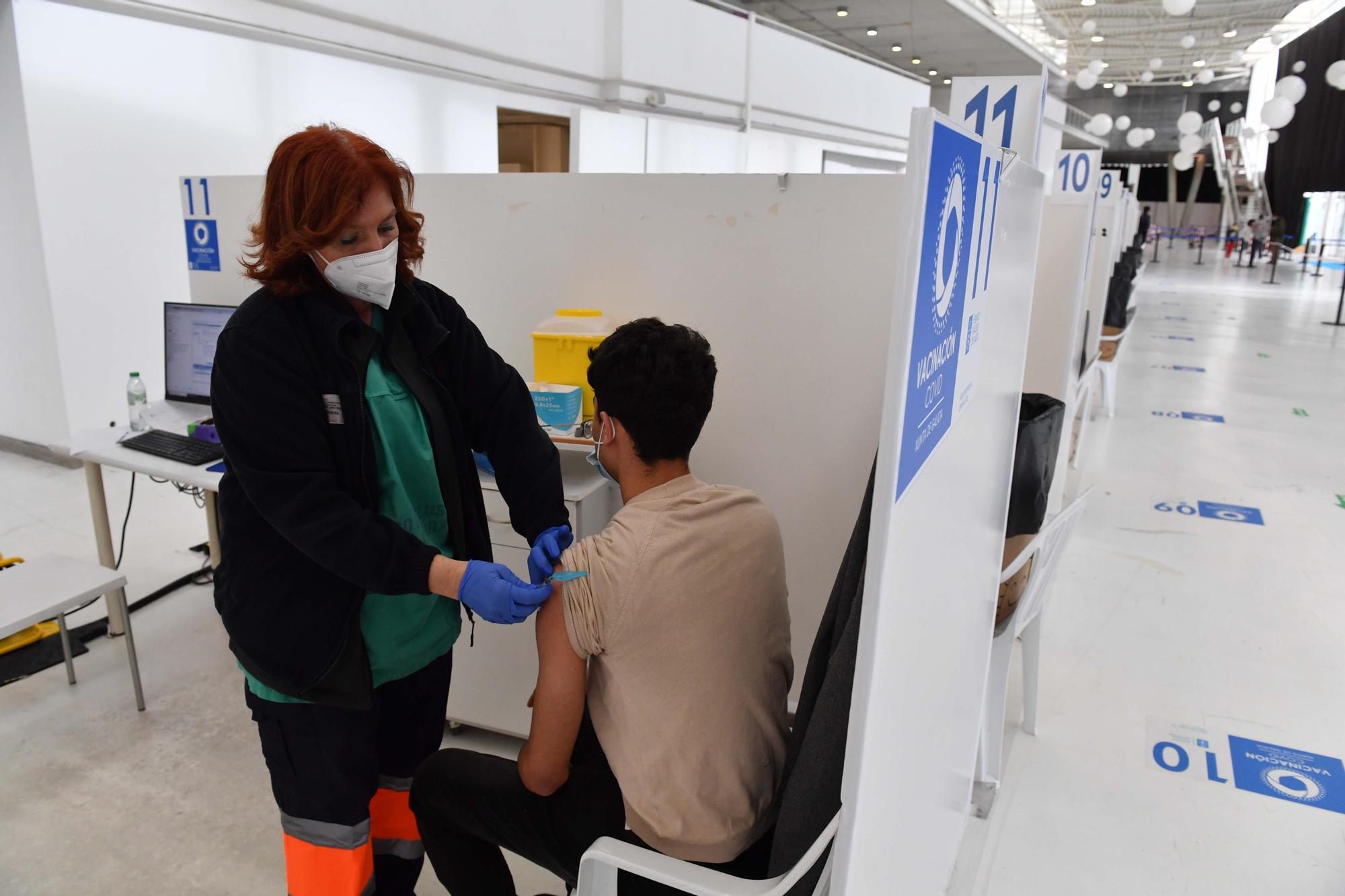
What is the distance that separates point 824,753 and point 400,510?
0.75 meters

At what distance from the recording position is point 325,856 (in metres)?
1.40

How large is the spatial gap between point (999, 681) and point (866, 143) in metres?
11.0

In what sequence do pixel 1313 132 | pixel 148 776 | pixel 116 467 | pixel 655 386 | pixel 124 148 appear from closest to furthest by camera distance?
pixel 655 386
pixel 148 776
pixel 116 467
pixel 124 148
pixel 1313 132

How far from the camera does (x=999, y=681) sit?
2.15 m

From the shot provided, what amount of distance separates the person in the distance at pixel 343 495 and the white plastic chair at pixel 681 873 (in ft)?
1.08

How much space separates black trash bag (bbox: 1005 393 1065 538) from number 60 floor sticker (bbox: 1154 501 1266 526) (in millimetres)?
2474

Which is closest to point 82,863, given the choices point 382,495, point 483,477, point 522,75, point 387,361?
point 483,477

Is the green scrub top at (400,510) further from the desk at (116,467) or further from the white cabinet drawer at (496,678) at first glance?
the desk at (116,467)

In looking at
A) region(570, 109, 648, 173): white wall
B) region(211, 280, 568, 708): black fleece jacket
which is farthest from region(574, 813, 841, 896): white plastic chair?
region(570, 109, 648, 173): white wall

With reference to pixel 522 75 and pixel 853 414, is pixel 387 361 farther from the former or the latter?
pixel 522 75

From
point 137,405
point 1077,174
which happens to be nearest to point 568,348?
point 137,405

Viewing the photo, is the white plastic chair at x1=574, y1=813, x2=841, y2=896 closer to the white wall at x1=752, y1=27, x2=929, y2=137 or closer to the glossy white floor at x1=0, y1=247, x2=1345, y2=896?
the glossy white floor at x1=0, y1=247, x2=1345, y2=896

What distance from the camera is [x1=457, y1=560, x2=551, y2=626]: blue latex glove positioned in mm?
1206

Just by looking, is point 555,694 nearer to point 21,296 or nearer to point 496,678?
point 496,678
